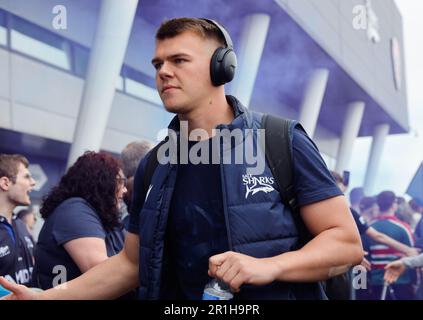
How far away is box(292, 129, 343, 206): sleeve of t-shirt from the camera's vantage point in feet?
3.43

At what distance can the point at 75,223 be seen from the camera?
6.49 ft

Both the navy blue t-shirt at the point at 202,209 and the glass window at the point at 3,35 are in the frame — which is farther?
the glass window at the point at 3,35

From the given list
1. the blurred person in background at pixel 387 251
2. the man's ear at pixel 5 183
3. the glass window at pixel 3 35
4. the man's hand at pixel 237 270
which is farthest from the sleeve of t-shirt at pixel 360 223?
the glass window at pixel 3 35

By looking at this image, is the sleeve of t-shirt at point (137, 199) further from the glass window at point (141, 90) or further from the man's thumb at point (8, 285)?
the glass window at point (141, 90)

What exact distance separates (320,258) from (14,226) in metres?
2.21

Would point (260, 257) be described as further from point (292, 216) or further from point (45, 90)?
point (45, 90)

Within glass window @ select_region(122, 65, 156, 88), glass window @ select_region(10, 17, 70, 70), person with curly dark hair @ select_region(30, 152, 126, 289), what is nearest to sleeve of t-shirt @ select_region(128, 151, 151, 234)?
person with curly dark hair @ select_region(30, 152, 126, 289)

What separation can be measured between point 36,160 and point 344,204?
883 cm

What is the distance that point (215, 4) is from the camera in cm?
890

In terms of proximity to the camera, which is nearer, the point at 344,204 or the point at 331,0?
the point at 344,204

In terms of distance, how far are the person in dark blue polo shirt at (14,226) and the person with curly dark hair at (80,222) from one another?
1.68ft

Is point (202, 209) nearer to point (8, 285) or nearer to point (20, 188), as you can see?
point (8, 285)

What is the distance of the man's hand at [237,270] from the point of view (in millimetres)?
917
